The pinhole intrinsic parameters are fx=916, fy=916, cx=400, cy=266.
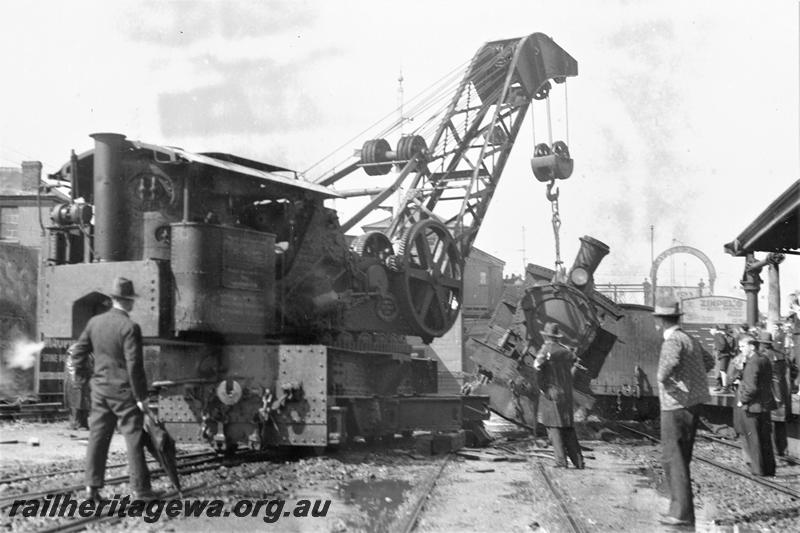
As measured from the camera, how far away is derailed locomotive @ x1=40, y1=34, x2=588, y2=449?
8.82 metres

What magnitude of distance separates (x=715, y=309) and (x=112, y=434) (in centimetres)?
3616

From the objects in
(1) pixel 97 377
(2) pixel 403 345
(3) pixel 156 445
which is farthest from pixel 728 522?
(2) pixel 403 345

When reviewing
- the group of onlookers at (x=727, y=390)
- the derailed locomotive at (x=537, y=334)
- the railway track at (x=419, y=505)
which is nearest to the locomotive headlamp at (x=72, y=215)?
the railway track at (x=419, y=505)

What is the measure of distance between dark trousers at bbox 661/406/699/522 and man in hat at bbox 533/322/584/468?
3.24m

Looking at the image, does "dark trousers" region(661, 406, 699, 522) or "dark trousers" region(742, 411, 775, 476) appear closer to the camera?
"dark trousers" region(661, 406, 699, 522)

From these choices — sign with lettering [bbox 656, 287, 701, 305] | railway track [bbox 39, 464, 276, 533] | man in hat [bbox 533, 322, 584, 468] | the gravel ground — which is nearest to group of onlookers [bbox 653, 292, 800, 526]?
the gravel ground

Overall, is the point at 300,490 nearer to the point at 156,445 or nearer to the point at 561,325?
the point at 156,445

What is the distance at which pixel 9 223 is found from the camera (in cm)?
2888

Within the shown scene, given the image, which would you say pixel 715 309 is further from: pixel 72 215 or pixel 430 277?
pixel 72 215

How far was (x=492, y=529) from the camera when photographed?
6.13 meters

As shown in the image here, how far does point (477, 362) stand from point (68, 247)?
268 inches

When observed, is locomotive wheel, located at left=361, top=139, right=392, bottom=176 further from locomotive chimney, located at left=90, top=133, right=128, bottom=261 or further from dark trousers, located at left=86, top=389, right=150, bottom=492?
dark trousers, located at left=86, top=389, right=150, bottom=492

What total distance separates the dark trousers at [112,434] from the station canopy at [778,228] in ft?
21.5

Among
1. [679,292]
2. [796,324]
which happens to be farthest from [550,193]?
[679,292]
